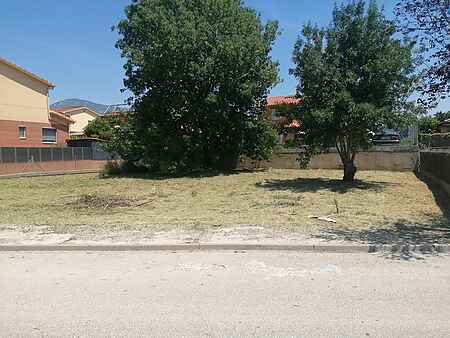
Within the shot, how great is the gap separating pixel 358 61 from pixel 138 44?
45.7ft

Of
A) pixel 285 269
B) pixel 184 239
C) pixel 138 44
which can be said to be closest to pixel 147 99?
pixel 138 44

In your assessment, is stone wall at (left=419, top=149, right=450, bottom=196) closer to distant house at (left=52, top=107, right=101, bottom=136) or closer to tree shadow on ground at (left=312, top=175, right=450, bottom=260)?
tree shadow on ground at (left=312, top=175, right=450, bottom=260)

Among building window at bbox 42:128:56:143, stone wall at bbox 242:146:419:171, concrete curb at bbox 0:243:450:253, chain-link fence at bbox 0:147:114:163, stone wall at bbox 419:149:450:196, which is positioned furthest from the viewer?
building window at bbox 42:128:56:143

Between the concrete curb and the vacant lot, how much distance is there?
1.52m

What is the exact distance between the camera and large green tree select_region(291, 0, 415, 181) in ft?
55.6

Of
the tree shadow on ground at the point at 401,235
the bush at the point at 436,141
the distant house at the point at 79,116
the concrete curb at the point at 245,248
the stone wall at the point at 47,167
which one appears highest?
the distant house at the point at 79,116

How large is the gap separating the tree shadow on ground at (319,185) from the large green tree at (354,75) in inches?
65.0

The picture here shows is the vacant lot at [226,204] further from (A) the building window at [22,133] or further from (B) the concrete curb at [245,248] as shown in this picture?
(A) the building window at [22,133]

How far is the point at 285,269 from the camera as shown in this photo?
6.80 metres

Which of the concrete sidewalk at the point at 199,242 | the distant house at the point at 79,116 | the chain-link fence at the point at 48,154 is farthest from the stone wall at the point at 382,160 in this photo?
the distant house at the point at 79,116

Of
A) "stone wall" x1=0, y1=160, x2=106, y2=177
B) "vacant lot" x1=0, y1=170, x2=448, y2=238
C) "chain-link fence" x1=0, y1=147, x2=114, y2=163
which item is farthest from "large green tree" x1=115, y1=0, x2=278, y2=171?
"stone wall" x1=0, y1=160, x2=106, y2=177

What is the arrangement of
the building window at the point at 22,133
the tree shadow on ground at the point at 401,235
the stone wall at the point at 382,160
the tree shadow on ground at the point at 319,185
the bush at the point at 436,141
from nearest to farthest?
the tree shadow on ground at the point at 401,235 → the tree shadow on ground at the point at 319,185 → the bush at the point at 436,141 → the stone wall at the point at 382,160 → the building window at the point at 22,133

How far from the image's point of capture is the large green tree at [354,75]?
17.0m

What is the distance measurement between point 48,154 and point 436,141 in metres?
28.6
